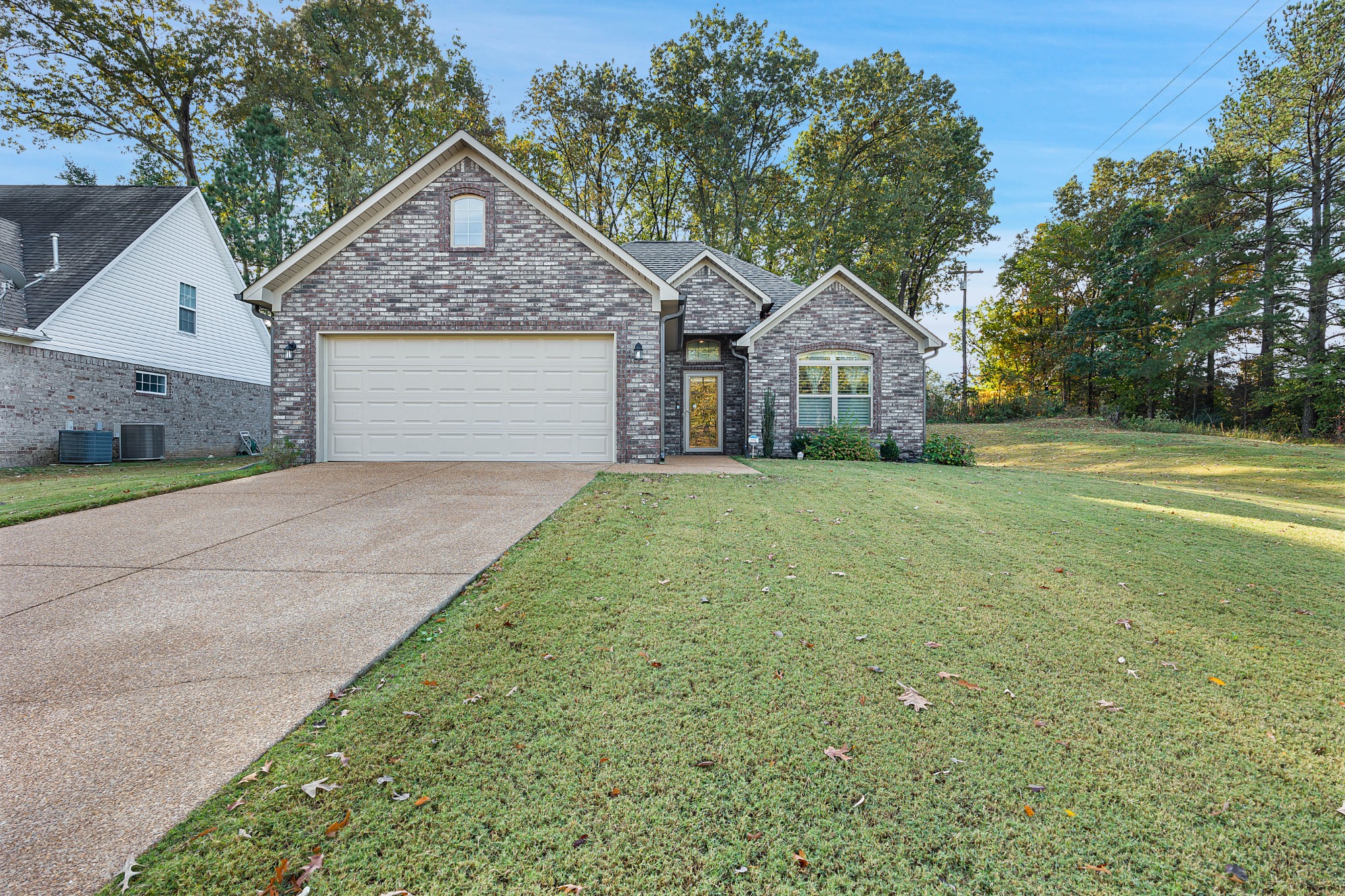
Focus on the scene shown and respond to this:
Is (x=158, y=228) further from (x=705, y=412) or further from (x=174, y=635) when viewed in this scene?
(x=174, y=635)

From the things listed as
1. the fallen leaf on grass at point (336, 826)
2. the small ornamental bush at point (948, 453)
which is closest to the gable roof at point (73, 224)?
the fallen leaf on grass at point (336, 826)

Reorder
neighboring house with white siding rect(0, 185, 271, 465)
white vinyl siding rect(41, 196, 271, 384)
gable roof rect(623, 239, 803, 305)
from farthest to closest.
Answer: gable roof rect(623, 239, 803, 305) < white vinyl siding rect(41, 196, 271, 384) < neighboring house with white siding rect(0, 185, 271, 465)

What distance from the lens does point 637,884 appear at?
171 cm

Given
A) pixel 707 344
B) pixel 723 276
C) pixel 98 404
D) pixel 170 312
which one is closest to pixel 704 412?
pixel 707 344

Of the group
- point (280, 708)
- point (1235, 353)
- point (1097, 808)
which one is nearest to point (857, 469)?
point (1097, 808)

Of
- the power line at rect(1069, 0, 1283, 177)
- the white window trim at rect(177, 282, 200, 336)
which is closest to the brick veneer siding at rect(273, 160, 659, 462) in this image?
the white window trim at rect(177, 282, 200, 336)

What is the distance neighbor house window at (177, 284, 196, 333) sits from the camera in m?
16.1

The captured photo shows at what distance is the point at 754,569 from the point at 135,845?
12.0 ft

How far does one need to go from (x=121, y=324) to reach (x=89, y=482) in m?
7.46

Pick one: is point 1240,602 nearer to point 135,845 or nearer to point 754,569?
point 754,569

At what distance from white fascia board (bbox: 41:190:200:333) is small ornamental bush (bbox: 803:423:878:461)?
55.9ft

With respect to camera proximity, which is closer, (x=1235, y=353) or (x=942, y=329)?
(x=1235, y=353)

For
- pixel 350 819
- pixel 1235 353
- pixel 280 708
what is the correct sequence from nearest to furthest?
pixel 350 819 < pixel 280 708 < pixel 1235 353

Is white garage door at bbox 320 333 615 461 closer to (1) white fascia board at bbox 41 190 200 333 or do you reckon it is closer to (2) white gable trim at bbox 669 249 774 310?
(2) white gable trim at bbox 669 249 774 310
